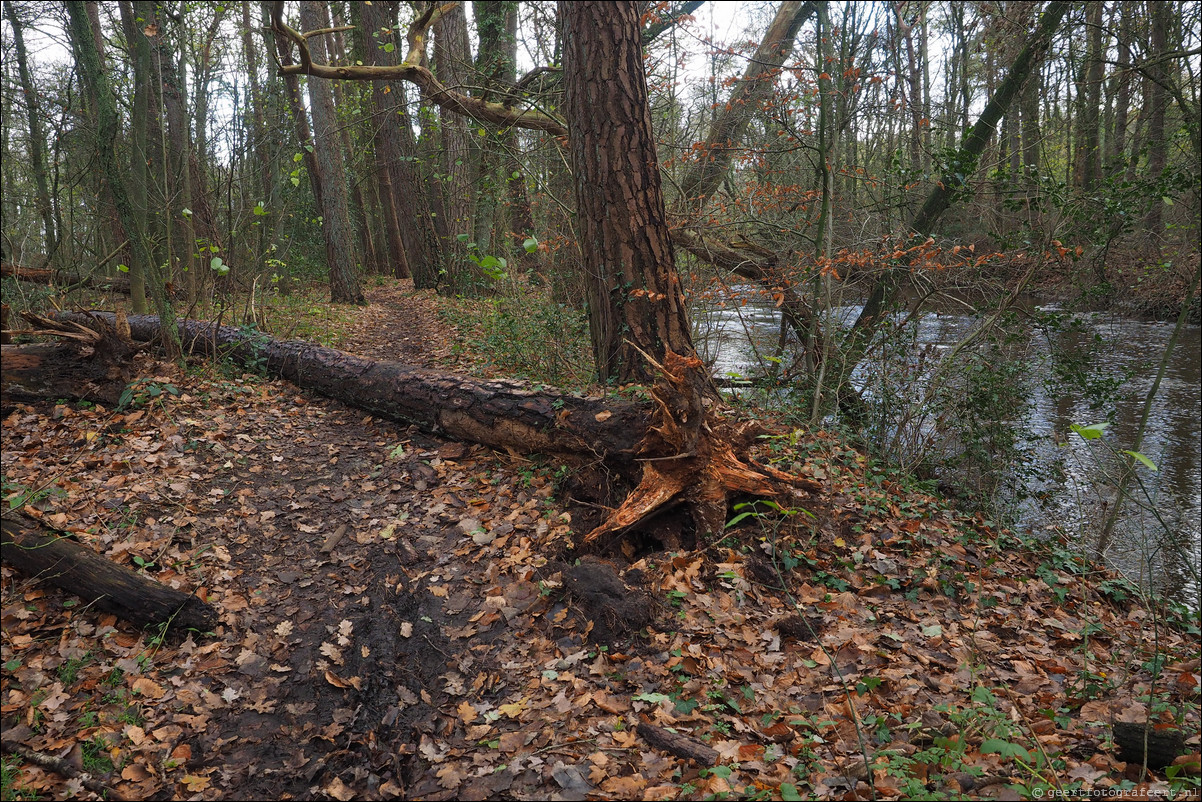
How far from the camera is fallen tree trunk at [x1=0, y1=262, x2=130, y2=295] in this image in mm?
7311

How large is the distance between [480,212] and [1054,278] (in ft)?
32.3

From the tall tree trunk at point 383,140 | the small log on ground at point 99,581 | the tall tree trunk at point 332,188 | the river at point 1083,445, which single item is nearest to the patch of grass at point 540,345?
the river at point 1083,445

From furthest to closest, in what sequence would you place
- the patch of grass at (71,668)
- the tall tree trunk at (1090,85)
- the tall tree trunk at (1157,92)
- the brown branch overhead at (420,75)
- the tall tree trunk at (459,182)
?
the tall tree trunk at (459,182), the tall tree trunk at (1090,85), the tall tree trunk at (1157,92), the brown branch overhead at (420,75), the patch of grass at (71,668)

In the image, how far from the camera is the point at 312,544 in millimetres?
4691

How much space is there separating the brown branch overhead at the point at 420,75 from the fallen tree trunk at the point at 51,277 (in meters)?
3.93

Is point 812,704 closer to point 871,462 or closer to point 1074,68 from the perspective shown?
point 871,462

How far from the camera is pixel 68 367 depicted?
20.2 feet

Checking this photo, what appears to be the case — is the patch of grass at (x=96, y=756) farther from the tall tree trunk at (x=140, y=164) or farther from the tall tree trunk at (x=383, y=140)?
the tall tree trunk at (x=383, y=140)

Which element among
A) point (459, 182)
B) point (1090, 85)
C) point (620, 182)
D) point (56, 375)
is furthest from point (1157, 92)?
point (56, 375)

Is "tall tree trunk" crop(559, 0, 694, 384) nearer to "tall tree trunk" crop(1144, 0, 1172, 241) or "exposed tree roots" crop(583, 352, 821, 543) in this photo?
"exposed tree roots" crop(583, 352, 821, 543)

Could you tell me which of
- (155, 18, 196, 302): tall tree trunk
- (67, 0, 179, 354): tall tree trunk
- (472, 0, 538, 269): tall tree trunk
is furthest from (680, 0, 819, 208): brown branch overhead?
(155, 18, 196, 302): tall tree trunk

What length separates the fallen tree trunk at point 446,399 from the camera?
193 inches

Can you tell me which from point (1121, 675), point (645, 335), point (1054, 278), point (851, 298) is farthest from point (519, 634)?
point (1054, 278)

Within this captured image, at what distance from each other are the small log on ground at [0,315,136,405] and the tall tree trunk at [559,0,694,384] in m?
4.78
